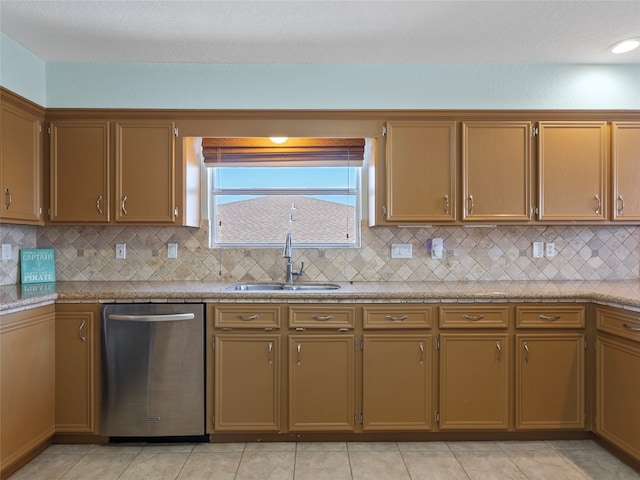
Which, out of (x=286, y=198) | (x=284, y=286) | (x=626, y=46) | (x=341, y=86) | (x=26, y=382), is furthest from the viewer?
(x=286, y=198)

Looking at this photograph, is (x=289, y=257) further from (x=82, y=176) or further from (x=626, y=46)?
(x=626, y=46)

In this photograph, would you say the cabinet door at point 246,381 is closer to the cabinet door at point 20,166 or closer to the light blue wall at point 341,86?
the cabinet door at point 20,166

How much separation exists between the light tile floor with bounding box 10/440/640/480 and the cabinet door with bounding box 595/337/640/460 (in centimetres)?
15

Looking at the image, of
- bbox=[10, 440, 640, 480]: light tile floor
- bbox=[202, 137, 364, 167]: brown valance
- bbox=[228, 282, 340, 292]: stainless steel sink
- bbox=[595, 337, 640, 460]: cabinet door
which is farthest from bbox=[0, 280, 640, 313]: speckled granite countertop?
bbox=[202, 137, 364, 167]: brown valance

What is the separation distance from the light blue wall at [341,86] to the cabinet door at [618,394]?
167cm

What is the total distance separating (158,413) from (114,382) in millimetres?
324

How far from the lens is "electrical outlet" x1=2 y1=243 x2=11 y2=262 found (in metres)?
2.90

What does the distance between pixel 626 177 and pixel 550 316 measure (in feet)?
3.87

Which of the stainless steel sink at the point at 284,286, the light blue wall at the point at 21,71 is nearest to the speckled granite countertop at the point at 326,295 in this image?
the stainless steel sink at the point at 284,286

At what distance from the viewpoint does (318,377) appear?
8.68 feet

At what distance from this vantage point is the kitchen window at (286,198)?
3.36 m

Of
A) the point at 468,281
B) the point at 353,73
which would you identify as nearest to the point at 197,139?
the point at 353,73

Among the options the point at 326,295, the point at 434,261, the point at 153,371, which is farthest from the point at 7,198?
the point at 434,261

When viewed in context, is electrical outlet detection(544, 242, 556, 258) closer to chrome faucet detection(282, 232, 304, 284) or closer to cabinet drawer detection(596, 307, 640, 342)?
cabinet drawer detection(596, 307, 640, 342)
